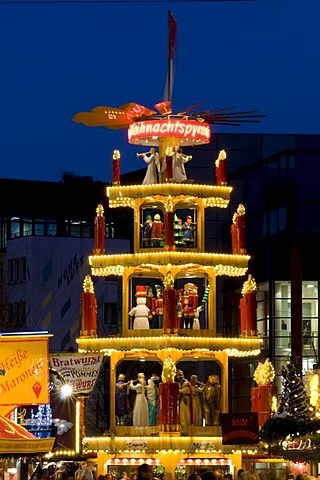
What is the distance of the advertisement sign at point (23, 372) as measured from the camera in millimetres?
41125

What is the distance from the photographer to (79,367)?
5475 cm

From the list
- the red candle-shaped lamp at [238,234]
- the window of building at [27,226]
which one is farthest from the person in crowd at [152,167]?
the window of building at [27,226]

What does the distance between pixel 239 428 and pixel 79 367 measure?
5.31 metres

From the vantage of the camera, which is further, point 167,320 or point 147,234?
point 147,234

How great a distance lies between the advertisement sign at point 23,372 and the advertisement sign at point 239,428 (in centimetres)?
1402

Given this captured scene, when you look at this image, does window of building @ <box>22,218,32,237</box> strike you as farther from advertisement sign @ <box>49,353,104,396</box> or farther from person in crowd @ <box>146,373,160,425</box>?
advertisement sign @ <box>49,353,104,396</box>

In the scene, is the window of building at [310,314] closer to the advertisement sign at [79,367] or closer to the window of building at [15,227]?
the window of building at [15,227]

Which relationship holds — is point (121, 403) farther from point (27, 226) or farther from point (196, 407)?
point (27, 226)

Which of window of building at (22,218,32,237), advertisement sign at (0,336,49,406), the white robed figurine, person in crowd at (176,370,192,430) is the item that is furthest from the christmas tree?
window of building at (22,218,32,237)

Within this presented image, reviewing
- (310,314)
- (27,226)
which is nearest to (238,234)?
(310,314)

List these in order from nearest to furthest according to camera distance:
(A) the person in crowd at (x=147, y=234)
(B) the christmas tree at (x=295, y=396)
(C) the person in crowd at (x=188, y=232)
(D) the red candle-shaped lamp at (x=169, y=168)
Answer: (B) the christmas tree at (x=295, y=396) → (D) the red candle-shaped lamp at (x=169, y=168) → (A) the person in crowd at (x=147, y=234) → (C) the person in crowd at (x=188, y=232)

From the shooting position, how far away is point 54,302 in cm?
10594

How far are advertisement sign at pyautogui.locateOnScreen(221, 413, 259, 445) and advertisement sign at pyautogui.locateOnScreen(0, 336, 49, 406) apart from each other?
14016mm

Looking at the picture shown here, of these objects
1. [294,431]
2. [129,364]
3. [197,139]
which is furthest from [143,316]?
[129,364]
